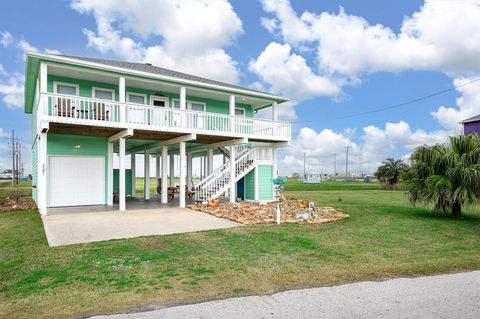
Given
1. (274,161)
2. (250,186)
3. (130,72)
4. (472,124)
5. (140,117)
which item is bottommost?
(250,186)

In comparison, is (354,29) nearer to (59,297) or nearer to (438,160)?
(438,160)

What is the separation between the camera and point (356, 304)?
416 centimetres

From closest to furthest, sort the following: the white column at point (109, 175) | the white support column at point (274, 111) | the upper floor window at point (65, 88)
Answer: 1. the upper floor window at point (65, 88)
2. the white column at point (109, 175)
3. the white support column at point (274, 111)

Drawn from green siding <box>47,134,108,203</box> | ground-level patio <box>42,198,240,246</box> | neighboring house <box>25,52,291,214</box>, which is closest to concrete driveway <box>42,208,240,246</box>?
ground-level patio <box>42,198,240,246</box>

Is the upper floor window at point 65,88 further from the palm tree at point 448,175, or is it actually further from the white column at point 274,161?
the palm tree at point 448,175

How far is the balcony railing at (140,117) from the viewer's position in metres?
12.4

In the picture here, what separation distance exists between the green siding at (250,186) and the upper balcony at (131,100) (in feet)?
7.06

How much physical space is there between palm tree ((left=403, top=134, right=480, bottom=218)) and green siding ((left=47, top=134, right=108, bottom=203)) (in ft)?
44.2

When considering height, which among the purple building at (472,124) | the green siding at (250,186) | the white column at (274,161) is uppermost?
the purple building at (472,124)

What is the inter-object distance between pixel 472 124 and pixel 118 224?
25346 mm

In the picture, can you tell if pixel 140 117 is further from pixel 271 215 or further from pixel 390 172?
pixel 390 172

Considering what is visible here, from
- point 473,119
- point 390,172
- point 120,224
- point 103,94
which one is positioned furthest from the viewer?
point 390,172

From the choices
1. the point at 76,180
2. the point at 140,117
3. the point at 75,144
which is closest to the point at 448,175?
the point at 140,117

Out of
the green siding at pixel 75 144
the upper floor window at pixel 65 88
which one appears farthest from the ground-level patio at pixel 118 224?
the upper floor window at pixel 65 88
